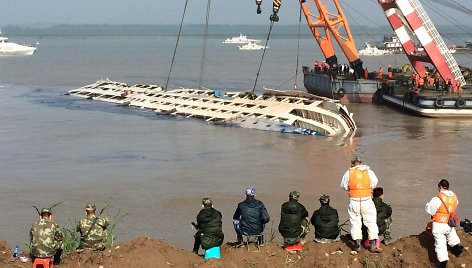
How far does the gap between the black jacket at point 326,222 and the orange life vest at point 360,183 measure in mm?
508

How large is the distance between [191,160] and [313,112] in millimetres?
10487

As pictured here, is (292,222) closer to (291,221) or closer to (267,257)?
(291,221)

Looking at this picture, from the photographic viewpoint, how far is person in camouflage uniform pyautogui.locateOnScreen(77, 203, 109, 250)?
417 inches

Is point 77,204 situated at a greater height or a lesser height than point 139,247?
lesser

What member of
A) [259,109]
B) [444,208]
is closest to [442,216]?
[444,208]

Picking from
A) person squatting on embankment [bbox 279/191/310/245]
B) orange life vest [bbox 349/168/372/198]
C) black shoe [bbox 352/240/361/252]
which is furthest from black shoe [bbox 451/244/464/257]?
person squatting on embankment [bbox 279/191/310/245]

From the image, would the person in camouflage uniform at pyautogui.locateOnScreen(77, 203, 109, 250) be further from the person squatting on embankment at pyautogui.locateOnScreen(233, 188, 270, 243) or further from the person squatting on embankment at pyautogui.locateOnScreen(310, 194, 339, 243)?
the person squatting on embankment at pyautogui.locateOnScreen(310, 194, 339, 243)

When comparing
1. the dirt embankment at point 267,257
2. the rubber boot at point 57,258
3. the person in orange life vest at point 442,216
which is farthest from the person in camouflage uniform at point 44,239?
the person in orange life vest at point 442,216

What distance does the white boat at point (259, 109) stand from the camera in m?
32.1

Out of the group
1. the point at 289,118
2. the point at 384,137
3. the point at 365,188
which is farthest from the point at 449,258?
the point at 289,118

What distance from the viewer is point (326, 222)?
11.2 m

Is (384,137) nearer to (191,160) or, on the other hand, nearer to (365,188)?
(191,160)

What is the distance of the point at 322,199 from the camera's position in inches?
439

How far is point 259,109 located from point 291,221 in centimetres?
2478
